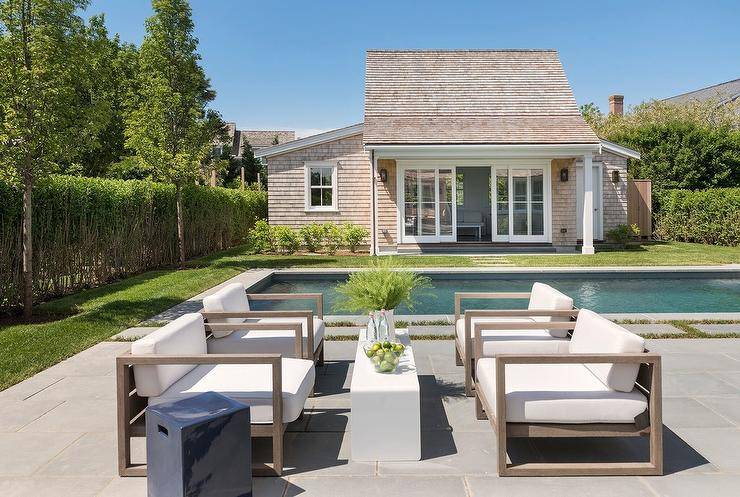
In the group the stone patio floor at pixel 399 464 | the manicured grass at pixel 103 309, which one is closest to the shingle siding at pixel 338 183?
the manicured grass at pixel 103 309

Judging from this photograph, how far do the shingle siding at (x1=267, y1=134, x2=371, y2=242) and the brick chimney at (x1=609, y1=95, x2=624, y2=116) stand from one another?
20755 millimetres

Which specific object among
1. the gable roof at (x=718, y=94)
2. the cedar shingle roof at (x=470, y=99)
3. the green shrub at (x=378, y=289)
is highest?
the gable roof at (x=718, y=94)

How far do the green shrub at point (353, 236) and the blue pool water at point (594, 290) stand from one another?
4012 millimetres

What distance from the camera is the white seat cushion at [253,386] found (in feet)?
10.5

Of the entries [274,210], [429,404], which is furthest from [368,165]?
[429,404]

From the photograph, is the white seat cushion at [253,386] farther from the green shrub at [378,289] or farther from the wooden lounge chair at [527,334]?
the wooden lounge chair at [527,334]

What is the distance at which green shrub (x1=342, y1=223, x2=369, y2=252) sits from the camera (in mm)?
15906

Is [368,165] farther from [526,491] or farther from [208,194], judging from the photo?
[526,491]

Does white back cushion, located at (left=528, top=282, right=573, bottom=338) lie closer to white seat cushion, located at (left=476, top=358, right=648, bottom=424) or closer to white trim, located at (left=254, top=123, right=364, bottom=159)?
white seat cushion, located at (left=476, top=358, right=648, bottom=424)

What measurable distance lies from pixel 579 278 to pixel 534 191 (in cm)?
561

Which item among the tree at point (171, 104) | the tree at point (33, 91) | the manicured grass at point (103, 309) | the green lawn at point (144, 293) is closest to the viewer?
the manicured grass at point (103, 309)

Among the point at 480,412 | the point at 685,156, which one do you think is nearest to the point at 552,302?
the point at 480,412

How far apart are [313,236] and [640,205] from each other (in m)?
11.2

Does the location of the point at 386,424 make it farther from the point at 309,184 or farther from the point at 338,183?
the point at 309,184
